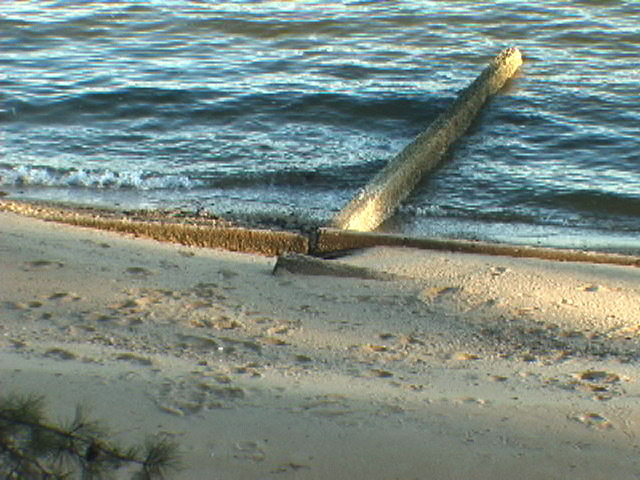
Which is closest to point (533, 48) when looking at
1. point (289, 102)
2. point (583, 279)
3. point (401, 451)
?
point (289, 102)

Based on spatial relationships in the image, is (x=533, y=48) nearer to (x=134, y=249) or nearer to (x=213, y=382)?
(x=134, y=249)

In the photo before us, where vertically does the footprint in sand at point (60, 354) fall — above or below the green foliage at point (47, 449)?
below

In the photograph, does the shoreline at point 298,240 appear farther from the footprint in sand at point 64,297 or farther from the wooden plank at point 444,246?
the footprint in sand at point 64,297

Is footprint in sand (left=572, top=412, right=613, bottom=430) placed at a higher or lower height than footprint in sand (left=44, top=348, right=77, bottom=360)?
lower

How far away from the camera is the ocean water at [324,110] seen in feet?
29.3

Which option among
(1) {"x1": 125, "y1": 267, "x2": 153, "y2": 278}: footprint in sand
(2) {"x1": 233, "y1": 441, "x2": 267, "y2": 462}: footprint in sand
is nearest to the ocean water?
(1) {"x1": 125, "y1": 267, "x2": 153, "y2": 278}: footprint in sand

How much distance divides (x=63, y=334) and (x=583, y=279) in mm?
2795

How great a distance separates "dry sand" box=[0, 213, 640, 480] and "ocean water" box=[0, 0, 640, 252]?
98.7 inches

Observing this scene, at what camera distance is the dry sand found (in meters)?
3.54

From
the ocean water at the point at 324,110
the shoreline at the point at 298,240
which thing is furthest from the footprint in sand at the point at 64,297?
the ocean water at the point at 324,110

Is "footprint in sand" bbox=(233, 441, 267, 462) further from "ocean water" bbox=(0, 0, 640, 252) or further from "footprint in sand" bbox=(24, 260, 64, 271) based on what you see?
"ocean water" bbox=(0, 0, 640, 252)

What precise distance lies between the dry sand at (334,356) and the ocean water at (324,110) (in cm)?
251

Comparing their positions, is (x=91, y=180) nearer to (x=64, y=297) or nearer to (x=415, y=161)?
(x=415, y=161)

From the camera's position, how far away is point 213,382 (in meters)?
3.97
